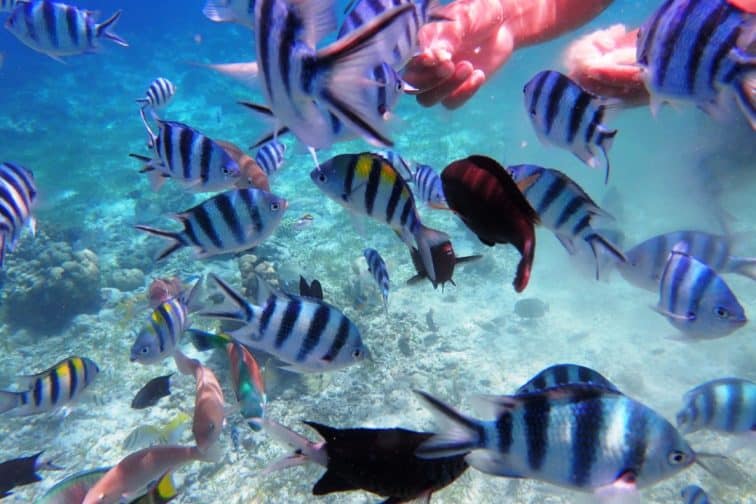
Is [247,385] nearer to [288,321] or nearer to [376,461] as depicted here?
A: [288,321]

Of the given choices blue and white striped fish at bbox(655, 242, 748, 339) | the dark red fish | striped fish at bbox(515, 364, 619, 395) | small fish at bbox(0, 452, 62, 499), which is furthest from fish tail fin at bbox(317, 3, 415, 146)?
small fish at bbox(0, 452, 62, 499)

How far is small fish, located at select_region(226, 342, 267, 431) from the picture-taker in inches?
131

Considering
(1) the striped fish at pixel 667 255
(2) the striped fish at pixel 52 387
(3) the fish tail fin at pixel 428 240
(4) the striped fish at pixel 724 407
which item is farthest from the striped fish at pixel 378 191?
(2) the striped fish at pixel 52 387

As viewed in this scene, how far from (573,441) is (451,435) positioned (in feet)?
1.41

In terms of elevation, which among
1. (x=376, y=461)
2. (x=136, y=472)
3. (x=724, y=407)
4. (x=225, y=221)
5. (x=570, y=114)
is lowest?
(x=724, y=407)

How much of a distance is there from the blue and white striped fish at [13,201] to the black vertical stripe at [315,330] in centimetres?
281

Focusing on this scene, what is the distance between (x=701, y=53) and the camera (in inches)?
65.5

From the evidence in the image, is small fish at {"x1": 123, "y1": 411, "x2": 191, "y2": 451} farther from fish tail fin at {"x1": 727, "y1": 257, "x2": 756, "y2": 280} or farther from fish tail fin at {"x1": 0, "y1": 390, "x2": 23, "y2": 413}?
fish tail fin at {"x1": 727, "y1": 257, "x2": 756, "y2": 280}

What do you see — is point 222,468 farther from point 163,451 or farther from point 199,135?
point 199,135

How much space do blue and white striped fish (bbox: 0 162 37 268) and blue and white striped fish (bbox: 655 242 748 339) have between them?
5.38 meters

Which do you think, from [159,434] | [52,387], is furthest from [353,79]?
[159,434]

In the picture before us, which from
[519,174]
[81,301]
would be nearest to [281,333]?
[519,174]

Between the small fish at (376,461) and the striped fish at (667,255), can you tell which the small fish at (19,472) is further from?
the striped fish at (667,255)

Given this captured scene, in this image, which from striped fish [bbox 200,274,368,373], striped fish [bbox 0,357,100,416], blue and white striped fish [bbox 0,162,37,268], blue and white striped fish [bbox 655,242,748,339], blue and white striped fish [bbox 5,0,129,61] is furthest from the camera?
blue and white striped fish [bbox 5,0,129,61]
